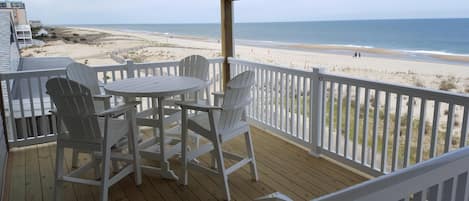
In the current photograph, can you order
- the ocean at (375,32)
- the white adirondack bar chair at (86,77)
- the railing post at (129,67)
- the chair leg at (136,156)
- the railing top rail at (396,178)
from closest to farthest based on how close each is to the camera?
the railing top rail at (396,178) → the chair leg at (136,156) → the white adirondack bar chair at (86,77) → the railing post at (129,67) → the ocean at (375,32)

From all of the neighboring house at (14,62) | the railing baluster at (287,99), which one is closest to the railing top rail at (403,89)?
the railing baluster at (287,99)

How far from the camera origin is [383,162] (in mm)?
3012

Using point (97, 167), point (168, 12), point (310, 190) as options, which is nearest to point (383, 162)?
point (310, 190)

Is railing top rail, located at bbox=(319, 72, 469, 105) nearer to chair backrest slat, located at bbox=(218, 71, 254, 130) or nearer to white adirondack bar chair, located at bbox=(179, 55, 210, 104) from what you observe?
chair backrest slat, located at bbox=(218, 71, 254, 130)

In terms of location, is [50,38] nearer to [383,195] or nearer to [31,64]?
[31,64]

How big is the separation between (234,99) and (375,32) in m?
9.90

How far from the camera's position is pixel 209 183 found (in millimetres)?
3084

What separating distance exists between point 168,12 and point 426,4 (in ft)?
15.2

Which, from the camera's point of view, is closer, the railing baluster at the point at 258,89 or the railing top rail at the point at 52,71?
the railing top rail at the point at 52,71

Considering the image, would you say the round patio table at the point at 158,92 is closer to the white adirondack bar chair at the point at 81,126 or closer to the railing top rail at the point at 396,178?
the white adirondack bar chair at the point at 81,126

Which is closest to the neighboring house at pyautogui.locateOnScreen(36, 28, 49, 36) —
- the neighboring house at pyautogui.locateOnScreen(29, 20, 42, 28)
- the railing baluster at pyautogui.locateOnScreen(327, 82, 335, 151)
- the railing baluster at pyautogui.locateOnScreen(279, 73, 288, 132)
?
the neighboring house at pyautogui.locateOnScreen(29, 20, 42, 28)

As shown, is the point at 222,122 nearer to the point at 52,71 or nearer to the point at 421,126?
the point at 421,126

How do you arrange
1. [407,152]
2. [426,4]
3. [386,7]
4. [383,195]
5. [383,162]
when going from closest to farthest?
[383,195]
[407,152]
[383,162]
[426,4]
[386,7]

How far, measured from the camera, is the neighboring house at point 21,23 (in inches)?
175
